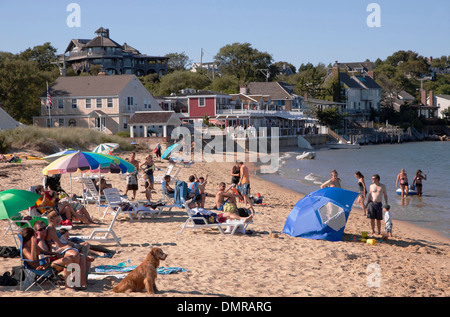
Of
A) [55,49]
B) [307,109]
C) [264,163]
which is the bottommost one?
[264,163]

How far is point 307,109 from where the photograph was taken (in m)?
74.1

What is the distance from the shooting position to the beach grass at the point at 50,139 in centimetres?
3102

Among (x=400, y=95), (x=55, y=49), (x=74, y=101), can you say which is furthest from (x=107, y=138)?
(x=400, y=95)

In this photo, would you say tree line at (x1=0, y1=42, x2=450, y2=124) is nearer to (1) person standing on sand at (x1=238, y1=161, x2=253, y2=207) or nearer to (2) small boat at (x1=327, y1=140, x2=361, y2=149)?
(2) small boat at (x1=327, y1=140, x2=361, y2=149)

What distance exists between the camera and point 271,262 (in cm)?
955

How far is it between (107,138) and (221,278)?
109 feet

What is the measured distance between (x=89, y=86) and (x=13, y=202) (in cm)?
4823

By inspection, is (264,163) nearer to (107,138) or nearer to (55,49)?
(107,138)

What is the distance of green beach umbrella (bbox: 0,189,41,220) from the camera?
28.6 feet

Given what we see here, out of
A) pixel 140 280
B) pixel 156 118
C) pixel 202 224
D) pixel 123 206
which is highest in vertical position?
pixel 156 118

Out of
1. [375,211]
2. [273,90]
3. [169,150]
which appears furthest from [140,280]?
[273,90]

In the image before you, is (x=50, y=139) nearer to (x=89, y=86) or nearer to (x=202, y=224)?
(x=89, y=86)

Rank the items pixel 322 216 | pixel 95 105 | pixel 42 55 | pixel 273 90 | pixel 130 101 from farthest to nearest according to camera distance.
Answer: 1. pixel 42 55
2. pixel 273 90
3. pixel 130 101
4. pixel 95 105
5. pixel 322 216
